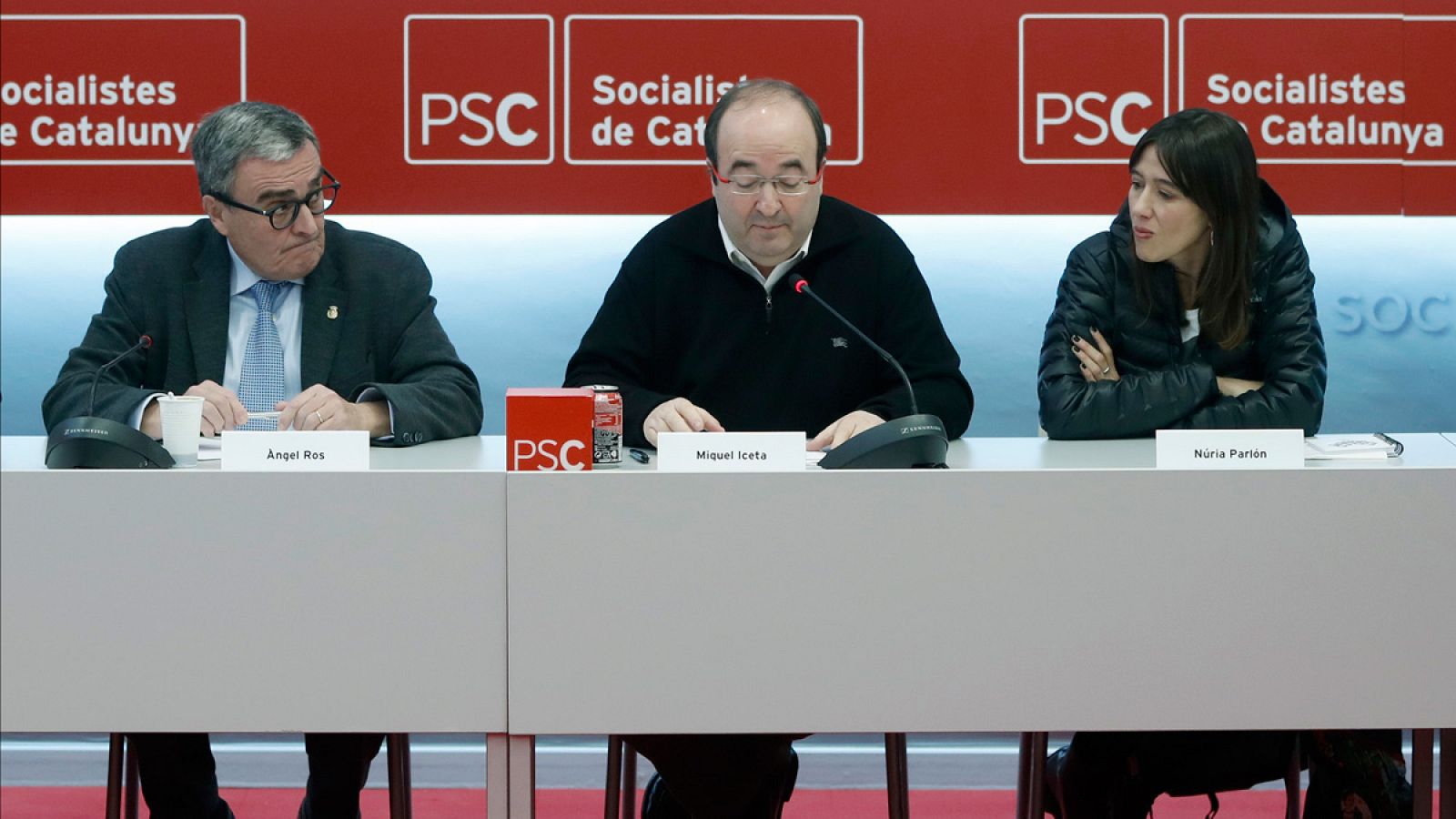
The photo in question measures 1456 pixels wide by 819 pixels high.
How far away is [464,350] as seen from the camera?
3301 millimetres

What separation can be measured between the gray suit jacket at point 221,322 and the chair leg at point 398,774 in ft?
1.77

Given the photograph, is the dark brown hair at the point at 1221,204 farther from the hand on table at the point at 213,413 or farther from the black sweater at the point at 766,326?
the hand on table at the point at 213,413

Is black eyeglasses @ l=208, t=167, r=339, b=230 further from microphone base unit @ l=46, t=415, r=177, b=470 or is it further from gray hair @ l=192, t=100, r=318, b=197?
microphone base unit @ l=46, t=415, r=177, b=470

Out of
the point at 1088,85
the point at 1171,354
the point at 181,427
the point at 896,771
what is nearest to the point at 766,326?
the point at 1171,354

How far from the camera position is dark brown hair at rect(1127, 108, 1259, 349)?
2209 millimetres

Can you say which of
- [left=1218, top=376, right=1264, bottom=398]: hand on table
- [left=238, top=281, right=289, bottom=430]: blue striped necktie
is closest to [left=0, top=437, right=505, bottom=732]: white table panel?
[left=238, top=281, right=289, bottom=430]: blue striped necktie

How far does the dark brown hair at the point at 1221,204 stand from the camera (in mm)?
2209

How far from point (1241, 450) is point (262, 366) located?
5.02ft

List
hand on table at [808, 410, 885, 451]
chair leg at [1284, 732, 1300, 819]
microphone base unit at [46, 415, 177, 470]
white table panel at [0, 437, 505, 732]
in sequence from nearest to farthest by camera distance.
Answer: white table panel at [0, 437, 505, 732] → microphone base unit at [46, 415, 177, 470] → hand on table at [808, 410, 885, 451] → chair leg at [1284, 732, 1300, 819]

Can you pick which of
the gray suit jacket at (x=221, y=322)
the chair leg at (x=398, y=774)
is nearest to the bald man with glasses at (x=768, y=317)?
the gray suit jacket at (x=221, y=322)

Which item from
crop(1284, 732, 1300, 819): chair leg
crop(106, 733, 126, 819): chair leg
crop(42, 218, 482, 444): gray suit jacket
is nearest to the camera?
crop(1284, 732, 1300, 819): chair leg

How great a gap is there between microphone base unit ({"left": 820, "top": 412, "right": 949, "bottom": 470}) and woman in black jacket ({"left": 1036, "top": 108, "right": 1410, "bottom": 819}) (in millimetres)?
593

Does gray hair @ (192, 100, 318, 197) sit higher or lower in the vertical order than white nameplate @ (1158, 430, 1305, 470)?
higher

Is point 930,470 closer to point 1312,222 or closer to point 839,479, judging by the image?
point 839,479
